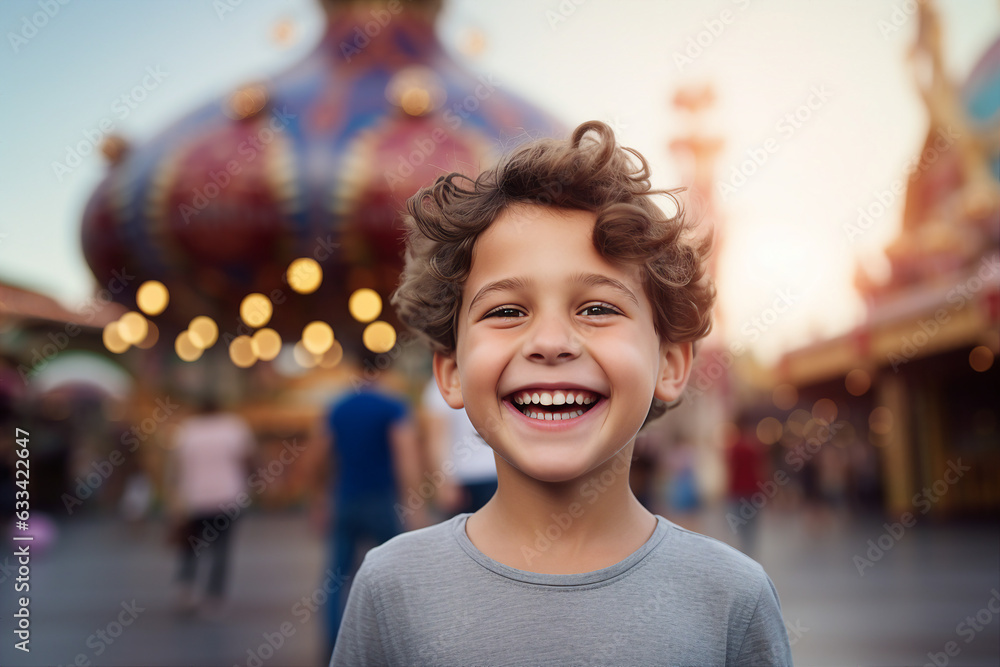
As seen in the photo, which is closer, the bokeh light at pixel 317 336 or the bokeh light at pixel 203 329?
the bokeh light at pixel 317 336

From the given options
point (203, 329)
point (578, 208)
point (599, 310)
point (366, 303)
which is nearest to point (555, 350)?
point (599, 310)

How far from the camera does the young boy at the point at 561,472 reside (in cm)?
119

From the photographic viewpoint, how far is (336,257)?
1097 cm

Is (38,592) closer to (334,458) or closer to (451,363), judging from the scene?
(334,458)

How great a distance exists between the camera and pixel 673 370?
1425 mm

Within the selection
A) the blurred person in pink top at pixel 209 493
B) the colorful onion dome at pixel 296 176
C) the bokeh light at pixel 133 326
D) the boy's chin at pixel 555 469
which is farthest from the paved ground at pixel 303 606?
the bokeh light at pixel 133 326

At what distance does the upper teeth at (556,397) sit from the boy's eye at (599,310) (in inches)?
5.0

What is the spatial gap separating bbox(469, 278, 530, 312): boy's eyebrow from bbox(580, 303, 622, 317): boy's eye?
0.11m

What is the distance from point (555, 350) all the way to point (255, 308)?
38.6 feet

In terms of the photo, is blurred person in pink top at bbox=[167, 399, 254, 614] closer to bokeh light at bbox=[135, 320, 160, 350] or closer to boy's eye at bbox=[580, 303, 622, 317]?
boy's eye at bbox=[580, 303, 622, 317]

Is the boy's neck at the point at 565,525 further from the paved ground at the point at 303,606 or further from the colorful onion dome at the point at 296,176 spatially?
the colorful onion dome at the point at 296,176

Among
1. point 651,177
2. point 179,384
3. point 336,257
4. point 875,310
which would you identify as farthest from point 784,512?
point 651,177

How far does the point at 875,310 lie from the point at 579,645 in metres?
14.7

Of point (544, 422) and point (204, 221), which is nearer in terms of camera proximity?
point (544, 422)
